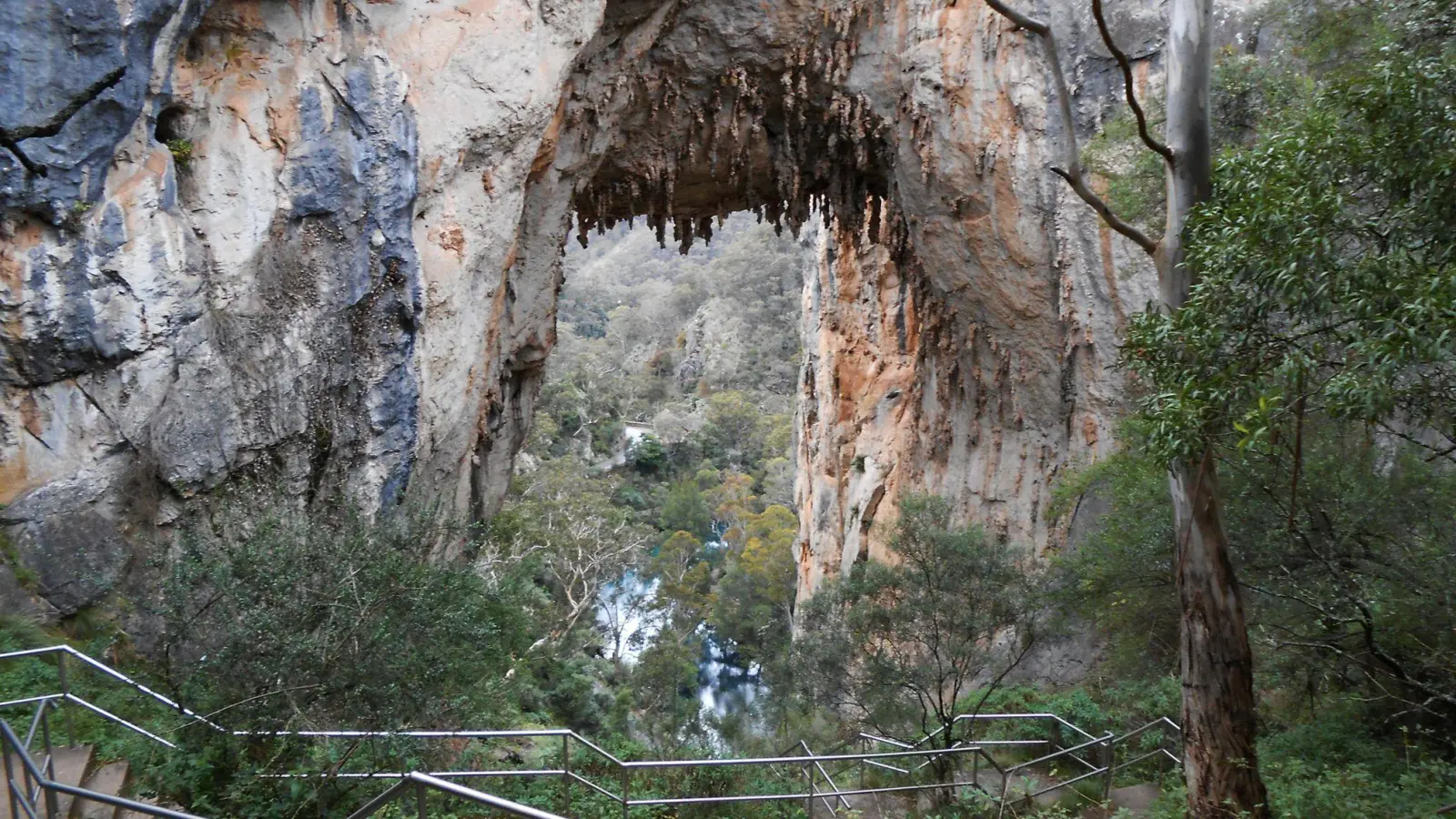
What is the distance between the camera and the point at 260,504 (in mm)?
7348

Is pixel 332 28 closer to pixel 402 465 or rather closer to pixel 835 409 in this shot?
pixel 402 465

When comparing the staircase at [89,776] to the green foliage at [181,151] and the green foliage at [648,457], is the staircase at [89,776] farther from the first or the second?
the green foliage at [648,457]

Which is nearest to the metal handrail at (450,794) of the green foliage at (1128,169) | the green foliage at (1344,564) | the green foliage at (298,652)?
the green foliage at (298,652)

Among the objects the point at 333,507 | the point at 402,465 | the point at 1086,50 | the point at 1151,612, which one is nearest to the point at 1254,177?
the point at 1151,612

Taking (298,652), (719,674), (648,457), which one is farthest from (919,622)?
(648,457)

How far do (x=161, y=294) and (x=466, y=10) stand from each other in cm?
421

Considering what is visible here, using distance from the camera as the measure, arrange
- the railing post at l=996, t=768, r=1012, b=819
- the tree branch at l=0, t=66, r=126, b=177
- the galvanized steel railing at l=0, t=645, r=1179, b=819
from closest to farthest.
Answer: the galvanized steel railing at l=0, t=645, r=1179, b=819
the tree branch at l=0, t=66, r=126, b=177
the railing post at l=996, t=768, r=1012, b=819

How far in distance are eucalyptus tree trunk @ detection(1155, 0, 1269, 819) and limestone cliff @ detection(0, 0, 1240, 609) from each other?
6.44m

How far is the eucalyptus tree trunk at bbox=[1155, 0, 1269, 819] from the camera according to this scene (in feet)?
19.2

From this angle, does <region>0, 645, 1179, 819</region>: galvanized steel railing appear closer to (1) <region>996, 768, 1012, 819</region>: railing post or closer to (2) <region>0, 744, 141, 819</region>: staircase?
(1) <region>996, 768, 1012, 819</region>: railing post

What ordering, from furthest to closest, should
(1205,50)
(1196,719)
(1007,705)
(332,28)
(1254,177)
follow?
(1007,705) → (332,28) → (1205,50) → (1196,719) → (1254,177)

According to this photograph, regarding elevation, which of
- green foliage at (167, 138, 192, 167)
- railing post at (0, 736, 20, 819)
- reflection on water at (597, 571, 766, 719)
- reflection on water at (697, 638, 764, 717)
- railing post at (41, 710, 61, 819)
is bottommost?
reflection on water at (697, 638, 764, 717)

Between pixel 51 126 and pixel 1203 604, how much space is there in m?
8.70

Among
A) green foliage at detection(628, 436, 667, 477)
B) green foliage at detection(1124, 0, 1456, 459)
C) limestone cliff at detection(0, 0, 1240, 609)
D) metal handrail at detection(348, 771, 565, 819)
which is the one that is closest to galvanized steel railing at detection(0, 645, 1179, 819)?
metal handrail at detection(348, 771, 565, 819)
